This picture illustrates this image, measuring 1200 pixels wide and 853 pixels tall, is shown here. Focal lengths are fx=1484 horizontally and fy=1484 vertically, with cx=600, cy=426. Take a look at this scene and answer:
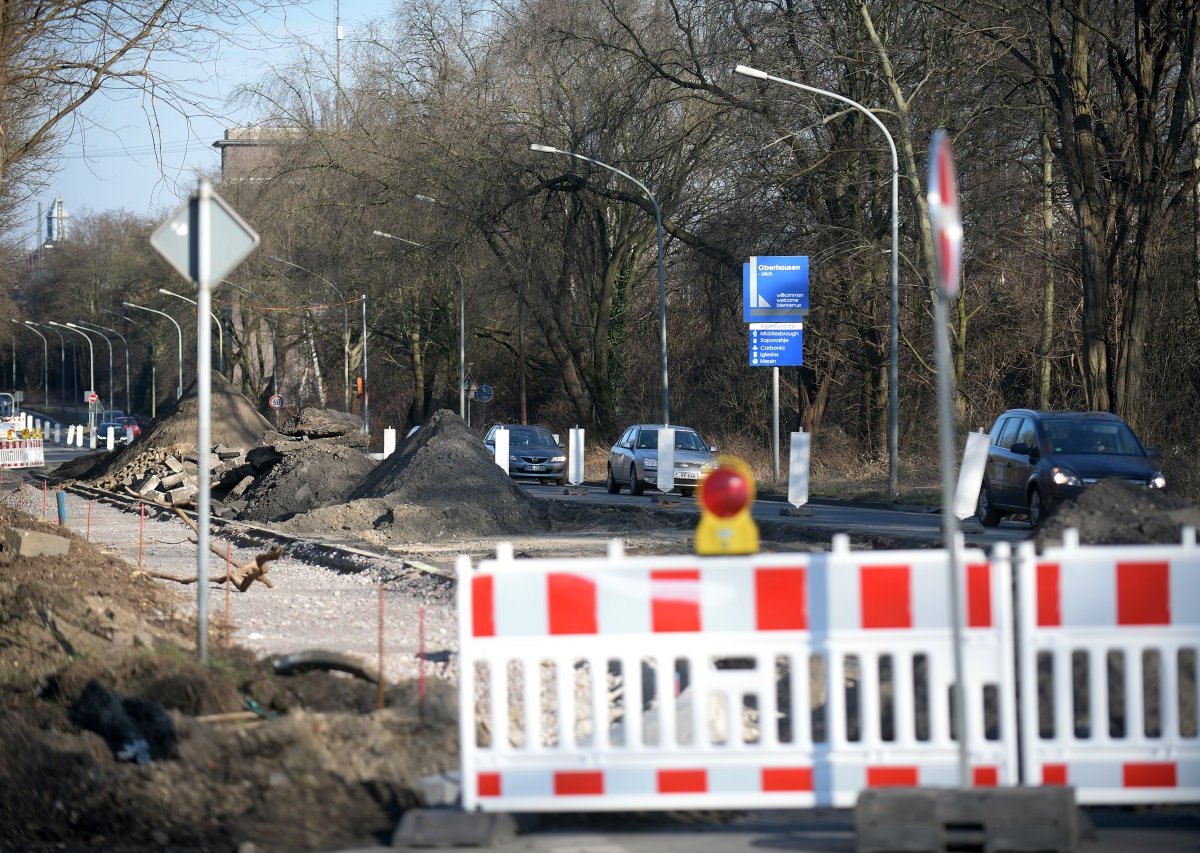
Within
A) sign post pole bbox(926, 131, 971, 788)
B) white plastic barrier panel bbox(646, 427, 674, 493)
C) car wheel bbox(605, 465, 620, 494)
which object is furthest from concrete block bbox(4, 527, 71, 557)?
car wheel bbox(605, 465, 620, 494)

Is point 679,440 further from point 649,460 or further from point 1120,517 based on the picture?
point 1120,517

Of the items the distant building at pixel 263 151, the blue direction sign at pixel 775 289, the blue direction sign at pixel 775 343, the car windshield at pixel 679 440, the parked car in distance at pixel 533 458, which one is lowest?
the parked car in distance at pixel 533 458

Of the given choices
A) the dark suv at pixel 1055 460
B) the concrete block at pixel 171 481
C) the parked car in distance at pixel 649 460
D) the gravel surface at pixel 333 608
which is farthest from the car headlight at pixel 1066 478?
the concrete block at pixel 171 481

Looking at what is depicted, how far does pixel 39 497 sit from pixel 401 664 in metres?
28.5

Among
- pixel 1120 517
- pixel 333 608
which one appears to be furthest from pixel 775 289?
pixel 1120 517

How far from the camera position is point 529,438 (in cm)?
4266

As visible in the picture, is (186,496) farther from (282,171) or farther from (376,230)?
(282,171)

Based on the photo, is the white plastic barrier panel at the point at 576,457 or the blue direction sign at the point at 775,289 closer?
the blue direction sign at the point at 775,289

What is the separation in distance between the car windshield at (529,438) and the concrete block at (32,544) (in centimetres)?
2624

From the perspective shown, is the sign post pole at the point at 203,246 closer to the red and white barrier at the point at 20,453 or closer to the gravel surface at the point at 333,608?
the gravel surface at the point at 333,608

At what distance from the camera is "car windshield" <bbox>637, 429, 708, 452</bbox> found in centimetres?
3406

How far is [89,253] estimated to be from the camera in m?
110

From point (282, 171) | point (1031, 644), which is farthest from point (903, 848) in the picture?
point (282, 171)

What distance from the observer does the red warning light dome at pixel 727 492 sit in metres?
5.78
